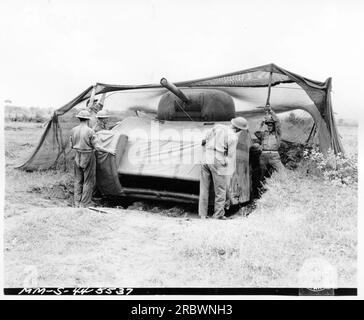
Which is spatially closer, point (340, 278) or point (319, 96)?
point (340, 278)

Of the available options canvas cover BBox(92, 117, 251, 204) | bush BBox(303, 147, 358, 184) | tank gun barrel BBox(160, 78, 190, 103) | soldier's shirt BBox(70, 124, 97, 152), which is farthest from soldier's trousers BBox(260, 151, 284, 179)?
soldier's shirt BBox(70, 124, 97, 152)

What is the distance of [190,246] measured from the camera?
21.2 feet

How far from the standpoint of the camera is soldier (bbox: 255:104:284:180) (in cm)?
947

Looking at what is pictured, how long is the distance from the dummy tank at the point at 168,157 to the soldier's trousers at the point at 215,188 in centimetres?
20

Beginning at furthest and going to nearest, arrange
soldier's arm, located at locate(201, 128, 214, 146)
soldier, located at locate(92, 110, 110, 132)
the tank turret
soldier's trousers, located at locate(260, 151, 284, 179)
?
the tank turret
soldier, located at locate(92, 110, 110, 132)
soldier's trousers, located at locate(260, 151, 284, 179)
soldier's arm, located at locate(201, 128, 214, 146)

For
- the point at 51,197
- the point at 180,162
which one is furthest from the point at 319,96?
the point at 51,197

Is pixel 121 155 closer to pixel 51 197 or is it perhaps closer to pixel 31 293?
pixel 51 197

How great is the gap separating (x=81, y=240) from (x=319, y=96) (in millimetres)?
4796

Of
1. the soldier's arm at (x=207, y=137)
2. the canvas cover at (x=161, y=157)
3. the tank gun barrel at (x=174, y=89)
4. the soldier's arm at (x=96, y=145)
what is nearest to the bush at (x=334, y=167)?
the canvas cover at (x=161, y=157)

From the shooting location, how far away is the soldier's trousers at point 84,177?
348 inches

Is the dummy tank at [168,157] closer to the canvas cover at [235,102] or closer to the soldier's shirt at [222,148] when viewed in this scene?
the canvas cover at [235,102]

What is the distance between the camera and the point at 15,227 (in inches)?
274

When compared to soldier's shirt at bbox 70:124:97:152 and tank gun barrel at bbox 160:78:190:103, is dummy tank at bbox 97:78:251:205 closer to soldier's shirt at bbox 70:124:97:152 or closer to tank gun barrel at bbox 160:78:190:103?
tank gun barrel at bbox 160:78:190:103

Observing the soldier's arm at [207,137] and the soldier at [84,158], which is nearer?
the soldier's arm at [207,137]
